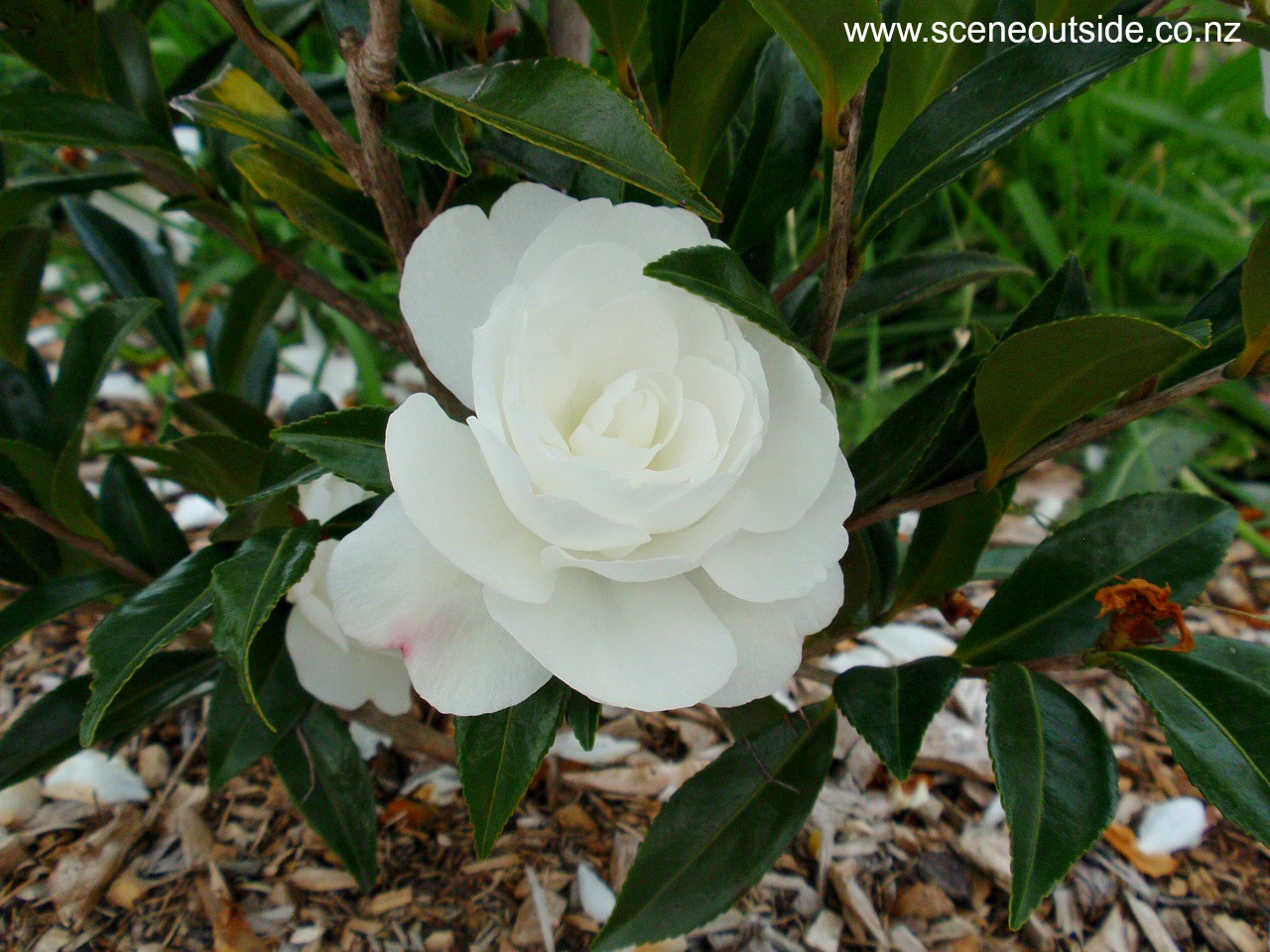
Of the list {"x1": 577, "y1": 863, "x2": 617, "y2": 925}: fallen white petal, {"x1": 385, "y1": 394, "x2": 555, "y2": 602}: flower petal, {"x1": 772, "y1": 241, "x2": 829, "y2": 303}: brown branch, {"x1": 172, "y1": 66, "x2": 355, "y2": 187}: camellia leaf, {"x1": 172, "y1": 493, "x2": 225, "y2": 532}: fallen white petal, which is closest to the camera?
{"x1": 385, "y1": 394, "x2": 555, "y2": 602}: flower petal

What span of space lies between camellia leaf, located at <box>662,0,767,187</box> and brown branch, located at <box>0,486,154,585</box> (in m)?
0.59

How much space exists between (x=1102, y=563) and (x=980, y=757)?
541 mm

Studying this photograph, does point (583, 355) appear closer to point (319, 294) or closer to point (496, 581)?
point (496, 581)

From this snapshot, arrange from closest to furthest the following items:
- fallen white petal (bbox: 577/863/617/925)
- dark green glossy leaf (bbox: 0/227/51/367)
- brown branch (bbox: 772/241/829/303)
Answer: brown branch (bbox: 772/241/829/303) < dark green glossy leaf (bbox: 0/227/51/367) < fallen white petal (bbox: 577/863/617/925)

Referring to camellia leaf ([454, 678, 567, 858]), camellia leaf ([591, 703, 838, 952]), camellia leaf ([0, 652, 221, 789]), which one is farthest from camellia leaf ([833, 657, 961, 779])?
camellia leaf ([0, 652, 221, 789])

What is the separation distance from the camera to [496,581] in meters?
0.49

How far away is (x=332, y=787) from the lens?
86 centimetres

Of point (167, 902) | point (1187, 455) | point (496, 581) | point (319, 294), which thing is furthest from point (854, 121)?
point (1187, 455)

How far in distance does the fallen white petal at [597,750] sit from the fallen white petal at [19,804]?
59 centimetres

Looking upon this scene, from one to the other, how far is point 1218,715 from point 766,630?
0.99ft

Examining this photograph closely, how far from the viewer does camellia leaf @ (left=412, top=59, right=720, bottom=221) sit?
20.2 inches

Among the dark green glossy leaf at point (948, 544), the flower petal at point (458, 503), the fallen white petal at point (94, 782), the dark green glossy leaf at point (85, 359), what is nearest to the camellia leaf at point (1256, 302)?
the dark green glossy leaf at point (948, 544)

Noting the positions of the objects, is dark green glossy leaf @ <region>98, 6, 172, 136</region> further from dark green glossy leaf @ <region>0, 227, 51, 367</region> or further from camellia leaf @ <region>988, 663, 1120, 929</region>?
camellia leaf @ <region>988, 663, 1120, 929</region>

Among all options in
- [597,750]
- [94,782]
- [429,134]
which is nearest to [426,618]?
[429,134]
